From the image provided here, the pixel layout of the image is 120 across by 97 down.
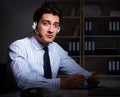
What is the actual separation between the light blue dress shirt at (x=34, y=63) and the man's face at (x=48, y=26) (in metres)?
0.05

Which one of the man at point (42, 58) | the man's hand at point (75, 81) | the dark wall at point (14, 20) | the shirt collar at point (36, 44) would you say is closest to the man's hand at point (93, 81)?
the man at point (42, 58)

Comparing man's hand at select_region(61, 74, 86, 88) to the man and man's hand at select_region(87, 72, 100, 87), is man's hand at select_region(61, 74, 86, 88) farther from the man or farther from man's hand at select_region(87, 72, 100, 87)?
man's hand at select_region(87, 72, 100, 87)

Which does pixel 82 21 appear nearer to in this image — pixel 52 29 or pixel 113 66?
pixel 113 66

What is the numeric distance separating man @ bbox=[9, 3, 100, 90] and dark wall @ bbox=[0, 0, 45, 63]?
315mm

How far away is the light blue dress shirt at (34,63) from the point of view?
1.16m

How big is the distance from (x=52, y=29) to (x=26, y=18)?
40cm

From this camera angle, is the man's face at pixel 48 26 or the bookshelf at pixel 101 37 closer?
the man's face at pixel 48 26

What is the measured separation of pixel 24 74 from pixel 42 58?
22 cm

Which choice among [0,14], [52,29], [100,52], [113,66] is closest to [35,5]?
[0,14]

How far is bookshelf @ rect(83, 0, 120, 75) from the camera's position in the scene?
1935 mm

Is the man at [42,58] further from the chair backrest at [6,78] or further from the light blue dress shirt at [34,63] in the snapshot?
the chair backrest at [6,78]

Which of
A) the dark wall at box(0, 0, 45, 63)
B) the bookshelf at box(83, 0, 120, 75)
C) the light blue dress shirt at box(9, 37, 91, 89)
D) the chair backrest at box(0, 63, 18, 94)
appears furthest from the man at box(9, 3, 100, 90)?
the bookshelf at box(83, 0, 120, 75)

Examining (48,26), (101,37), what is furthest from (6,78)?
(101,37)

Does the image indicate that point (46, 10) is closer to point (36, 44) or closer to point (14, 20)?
point (36, 44)
